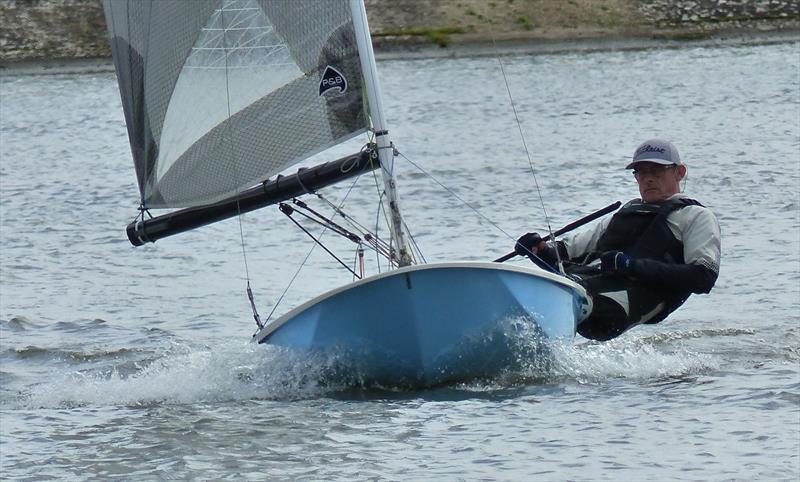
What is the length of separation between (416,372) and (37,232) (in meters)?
10.0

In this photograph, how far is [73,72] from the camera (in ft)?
164

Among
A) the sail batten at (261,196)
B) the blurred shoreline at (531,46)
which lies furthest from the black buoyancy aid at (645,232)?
the blurred shoreline at (531,46)

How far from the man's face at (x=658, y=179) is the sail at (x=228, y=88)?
5.46 feet

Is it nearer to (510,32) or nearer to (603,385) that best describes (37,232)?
(603,385)

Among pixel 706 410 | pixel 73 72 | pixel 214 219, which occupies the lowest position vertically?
pixel 706 410

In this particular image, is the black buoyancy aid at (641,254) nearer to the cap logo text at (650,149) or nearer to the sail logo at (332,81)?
the cap logo text at (650,149)

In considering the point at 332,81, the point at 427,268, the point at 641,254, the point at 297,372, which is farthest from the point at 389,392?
the point at 332,81

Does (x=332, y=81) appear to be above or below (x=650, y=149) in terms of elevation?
above

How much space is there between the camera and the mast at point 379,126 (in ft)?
29.5

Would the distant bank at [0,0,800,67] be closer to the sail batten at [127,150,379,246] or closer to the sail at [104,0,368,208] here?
the sail at [104,0,368,208]

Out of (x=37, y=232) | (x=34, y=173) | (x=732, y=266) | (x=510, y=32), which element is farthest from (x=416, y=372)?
(x=510, y=32)

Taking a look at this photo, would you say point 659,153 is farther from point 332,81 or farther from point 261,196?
point 261,196

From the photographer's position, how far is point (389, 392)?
922 centimetres

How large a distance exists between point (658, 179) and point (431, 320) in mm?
1725
